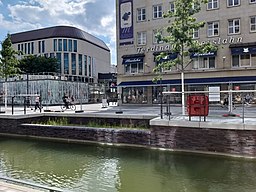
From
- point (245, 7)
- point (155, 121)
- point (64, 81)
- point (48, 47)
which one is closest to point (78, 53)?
point (48, 47)

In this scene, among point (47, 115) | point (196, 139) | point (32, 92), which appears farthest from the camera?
point (32, 92)

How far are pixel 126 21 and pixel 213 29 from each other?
34.5 feet

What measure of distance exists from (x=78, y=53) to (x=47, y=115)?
5760 centimetres

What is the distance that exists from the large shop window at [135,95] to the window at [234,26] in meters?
11.1

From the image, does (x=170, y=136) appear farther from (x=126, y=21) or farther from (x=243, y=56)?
(x=126, y=21)

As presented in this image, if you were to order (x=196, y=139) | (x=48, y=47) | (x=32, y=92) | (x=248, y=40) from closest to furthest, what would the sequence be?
1. (x=196, y=139)
2. (x=248, y=40)
3. (x=32, y=92)
4. (x=48, y=47)

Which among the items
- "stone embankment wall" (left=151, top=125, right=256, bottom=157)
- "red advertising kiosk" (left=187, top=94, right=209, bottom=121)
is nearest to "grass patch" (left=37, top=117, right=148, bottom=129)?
"stone embankment wall" (left=151, top=125, right=256, bottom=157)

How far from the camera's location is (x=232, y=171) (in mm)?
10047

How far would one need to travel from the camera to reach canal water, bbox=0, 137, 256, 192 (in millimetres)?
8742

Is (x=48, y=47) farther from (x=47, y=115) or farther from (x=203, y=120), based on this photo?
(x=203, y=120)

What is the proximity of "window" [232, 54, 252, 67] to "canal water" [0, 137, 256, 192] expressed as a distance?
19234 millimetres

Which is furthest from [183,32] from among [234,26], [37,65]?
[37,65]

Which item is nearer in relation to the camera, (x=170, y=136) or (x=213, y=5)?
(x=170, y=136)

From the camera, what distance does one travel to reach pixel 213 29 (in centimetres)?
3075
